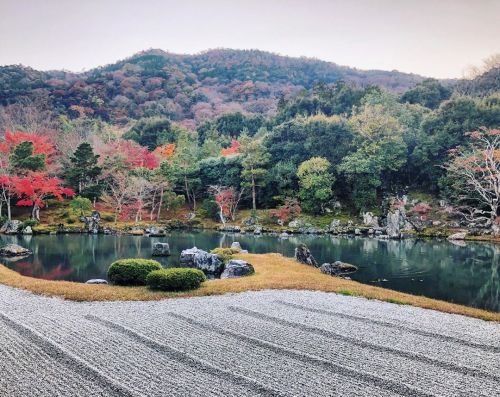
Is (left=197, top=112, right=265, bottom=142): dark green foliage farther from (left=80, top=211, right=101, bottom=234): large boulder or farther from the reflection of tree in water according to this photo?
the reflection of tree in water

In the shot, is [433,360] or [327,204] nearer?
[433,360]

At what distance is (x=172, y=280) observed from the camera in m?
12.6

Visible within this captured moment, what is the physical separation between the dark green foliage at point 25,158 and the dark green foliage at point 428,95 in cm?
4996

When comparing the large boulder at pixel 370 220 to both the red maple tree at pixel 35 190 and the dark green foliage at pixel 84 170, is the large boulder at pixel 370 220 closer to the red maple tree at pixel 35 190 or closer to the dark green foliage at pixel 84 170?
the dark green foliage at pixel 84 170

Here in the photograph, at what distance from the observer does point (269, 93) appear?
100 meters

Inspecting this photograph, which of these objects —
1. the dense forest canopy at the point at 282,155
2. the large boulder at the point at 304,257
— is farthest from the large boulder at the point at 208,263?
the dense forest canopy at the point at 282,155

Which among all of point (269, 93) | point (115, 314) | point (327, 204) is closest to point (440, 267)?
point (115, 314)

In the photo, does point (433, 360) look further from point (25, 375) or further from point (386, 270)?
point (386, 270)

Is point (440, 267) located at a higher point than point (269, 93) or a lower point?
lower

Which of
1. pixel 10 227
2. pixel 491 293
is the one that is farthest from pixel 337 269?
pixel 10 227

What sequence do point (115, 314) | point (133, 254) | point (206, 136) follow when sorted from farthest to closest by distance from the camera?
point (206, 136), point (133, 254), point (115, 314)

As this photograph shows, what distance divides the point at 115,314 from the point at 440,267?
1660 centimetres

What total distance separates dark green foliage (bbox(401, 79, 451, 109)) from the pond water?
35068 mm

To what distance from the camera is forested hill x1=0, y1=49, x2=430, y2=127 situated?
73938 millimetres
